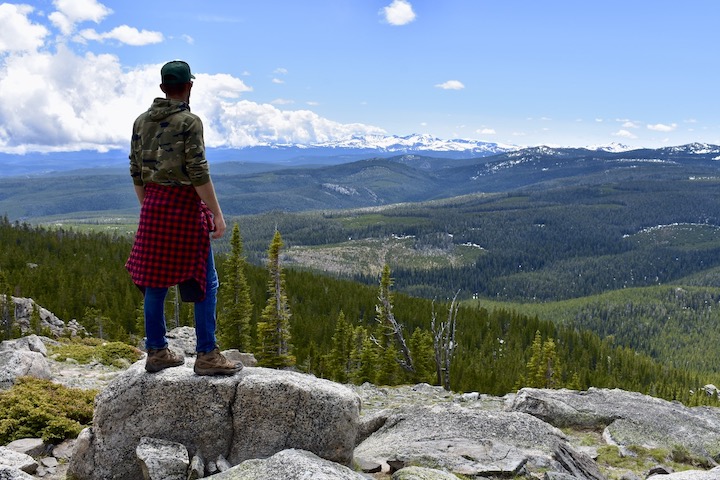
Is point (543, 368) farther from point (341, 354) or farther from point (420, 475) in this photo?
point (420, 475)

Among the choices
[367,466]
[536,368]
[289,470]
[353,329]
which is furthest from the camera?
[353,329]

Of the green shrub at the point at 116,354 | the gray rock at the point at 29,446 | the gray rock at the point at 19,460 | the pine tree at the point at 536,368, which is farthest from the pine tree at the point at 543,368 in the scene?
the gray rock at the point at 19,460

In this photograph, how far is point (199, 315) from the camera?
9.39 meters

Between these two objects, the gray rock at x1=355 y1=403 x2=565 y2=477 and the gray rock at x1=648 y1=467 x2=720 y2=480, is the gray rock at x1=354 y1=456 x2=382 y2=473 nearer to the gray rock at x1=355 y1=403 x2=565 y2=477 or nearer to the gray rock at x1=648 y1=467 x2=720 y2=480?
the gray rock at x1=355 y1=403 x2=565 y2=477

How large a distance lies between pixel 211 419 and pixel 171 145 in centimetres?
540

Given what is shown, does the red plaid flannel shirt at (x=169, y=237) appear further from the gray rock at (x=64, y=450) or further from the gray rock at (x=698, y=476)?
the gray rock at (x=698, y=476)

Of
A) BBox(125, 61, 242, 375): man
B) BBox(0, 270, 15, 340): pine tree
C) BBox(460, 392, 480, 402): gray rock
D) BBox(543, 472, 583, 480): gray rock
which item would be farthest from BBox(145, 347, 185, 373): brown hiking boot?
BBox(0, 270, 15, 340): pine tree

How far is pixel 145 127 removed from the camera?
8.30 metres

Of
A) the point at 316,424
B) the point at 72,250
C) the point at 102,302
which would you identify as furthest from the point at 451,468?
the point at 72,250

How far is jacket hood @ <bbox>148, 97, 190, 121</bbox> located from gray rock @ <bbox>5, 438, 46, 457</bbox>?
8.04 meters

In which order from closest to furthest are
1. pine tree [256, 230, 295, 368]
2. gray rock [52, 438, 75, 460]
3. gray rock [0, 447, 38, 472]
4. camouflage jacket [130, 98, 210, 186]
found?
camouflage jacket [130, 98, 210, 186] → gray rock [0, 447, 38, 472] → gray rock [52, 438, 75, 460] → pine tree [256, 230, 295, 368]

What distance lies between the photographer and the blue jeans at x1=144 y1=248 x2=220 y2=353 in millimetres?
8867

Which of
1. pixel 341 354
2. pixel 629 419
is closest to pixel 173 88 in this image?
pixel 629 419

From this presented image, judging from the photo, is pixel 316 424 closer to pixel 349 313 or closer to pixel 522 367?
pixel 522 367
